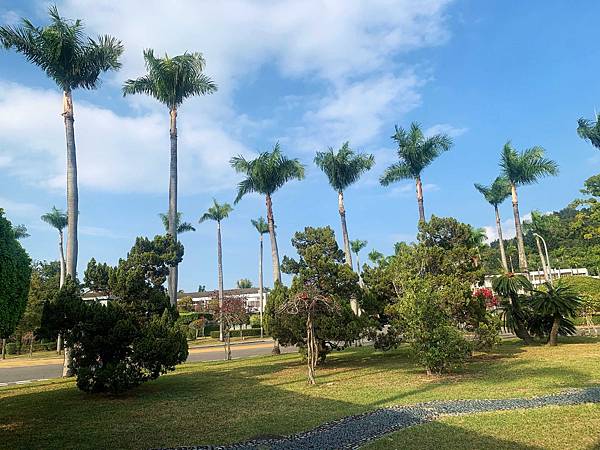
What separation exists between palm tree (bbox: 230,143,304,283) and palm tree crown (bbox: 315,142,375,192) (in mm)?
2680

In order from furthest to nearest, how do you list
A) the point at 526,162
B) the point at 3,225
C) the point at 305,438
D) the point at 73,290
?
the point at 526,162 < the point at 73,290 < the point at 3,225 < the point at 305,438

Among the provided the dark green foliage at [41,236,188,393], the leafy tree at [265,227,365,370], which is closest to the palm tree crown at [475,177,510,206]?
the leafy tree at [265,227,365,370]

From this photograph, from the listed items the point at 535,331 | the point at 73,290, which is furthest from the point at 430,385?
the point at 535,331

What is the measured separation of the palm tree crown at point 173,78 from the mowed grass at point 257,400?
13.0 metres

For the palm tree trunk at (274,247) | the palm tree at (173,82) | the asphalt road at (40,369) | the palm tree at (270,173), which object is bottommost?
the asphalt road at (40,369)

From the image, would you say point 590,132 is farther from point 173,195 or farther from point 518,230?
point 173,195

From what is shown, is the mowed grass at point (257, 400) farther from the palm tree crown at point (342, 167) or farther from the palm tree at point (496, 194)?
the palm tree at point (496, 194)

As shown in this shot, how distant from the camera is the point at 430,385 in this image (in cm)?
1112

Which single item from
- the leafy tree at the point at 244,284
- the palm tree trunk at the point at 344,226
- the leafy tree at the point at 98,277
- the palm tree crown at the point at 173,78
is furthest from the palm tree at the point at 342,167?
the leafy tree at the point at 244,284

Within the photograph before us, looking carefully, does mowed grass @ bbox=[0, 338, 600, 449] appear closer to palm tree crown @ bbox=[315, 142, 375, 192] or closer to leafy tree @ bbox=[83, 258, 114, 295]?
leafy tree @ bbox=[83, 258, 114, 295]

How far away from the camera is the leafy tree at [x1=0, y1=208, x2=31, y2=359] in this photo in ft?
24.8

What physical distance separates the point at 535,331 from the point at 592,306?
264 inches

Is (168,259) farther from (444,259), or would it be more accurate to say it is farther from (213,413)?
(444,259)

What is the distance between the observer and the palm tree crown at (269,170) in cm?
2417
